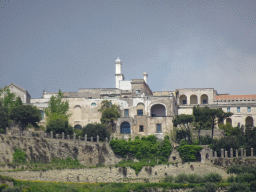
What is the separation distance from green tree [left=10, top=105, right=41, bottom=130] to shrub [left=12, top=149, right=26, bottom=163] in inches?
377

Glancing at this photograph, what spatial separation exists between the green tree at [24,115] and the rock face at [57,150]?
6.94 meters

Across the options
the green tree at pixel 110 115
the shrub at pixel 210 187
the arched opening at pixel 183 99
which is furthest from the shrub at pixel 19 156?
the arched opening at pixel 183 99

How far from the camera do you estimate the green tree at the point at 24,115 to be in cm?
6538

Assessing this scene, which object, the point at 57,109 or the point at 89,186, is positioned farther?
the point at 57,109

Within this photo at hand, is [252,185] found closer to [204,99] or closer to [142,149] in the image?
[142,149]

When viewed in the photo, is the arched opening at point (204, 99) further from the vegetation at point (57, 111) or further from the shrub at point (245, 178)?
the shrub at point (245, 178)

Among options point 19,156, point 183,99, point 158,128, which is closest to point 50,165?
point 19,156

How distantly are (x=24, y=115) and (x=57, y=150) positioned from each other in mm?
8099

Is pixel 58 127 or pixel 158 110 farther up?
pixel 158 110

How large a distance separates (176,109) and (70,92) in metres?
16.6

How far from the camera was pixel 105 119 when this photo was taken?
73562 millimetres

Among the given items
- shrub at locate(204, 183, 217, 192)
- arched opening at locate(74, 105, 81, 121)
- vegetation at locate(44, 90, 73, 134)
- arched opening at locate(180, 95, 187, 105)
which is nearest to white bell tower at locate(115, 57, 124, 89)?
arched opening at locate(180, 95, 187, 105)

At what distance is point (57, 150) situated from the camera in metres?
60.4

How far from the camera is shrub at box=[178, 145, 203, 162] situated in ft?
211
